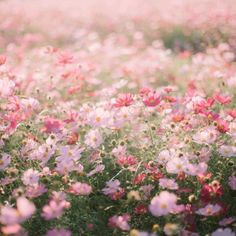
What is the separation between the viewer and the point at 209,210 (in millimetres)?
2176

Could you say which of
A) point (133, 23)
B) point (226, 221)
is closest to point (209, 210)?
point (226, 221)

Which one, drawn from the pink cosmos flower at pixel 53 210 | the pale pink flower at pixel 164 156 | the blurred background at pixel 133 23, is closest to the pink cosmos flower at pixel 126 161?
the pale pink flower at pixel 164 156

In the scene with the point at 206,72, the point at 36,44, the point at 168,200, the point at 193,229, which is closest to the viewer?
the point at 168,200

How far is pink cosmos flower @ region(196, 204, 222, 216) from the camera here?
2168 mm

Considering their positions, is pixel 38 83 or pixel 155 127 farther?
pixel 38 83

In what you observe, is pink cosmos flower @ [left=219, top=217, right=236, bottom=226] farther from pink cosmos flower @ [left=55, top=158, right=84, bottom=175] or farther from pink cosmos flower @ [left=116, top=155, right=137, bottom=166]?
pink cosmos flower @ [left=55, top=158, right=84, bottom=175]

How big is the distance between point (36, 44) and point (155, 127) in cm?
425

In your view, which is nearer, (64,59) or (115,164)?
(115,164)

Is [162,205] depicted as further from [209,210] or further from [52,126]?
[52,126]

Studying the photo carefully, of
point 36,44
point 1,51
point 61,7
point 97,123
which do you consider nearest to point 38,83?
point 97,123

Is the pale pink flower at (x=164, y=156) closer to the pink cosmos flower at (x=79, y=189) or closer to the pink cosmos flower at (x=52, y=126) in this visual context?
the pink cosmos flower at (x=79, y=189)

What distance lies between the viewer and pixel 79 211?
244 centimetres

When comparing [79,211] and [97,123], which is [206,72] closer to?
[97,123]

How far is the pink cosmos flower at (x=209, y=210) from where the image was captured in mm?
2168
